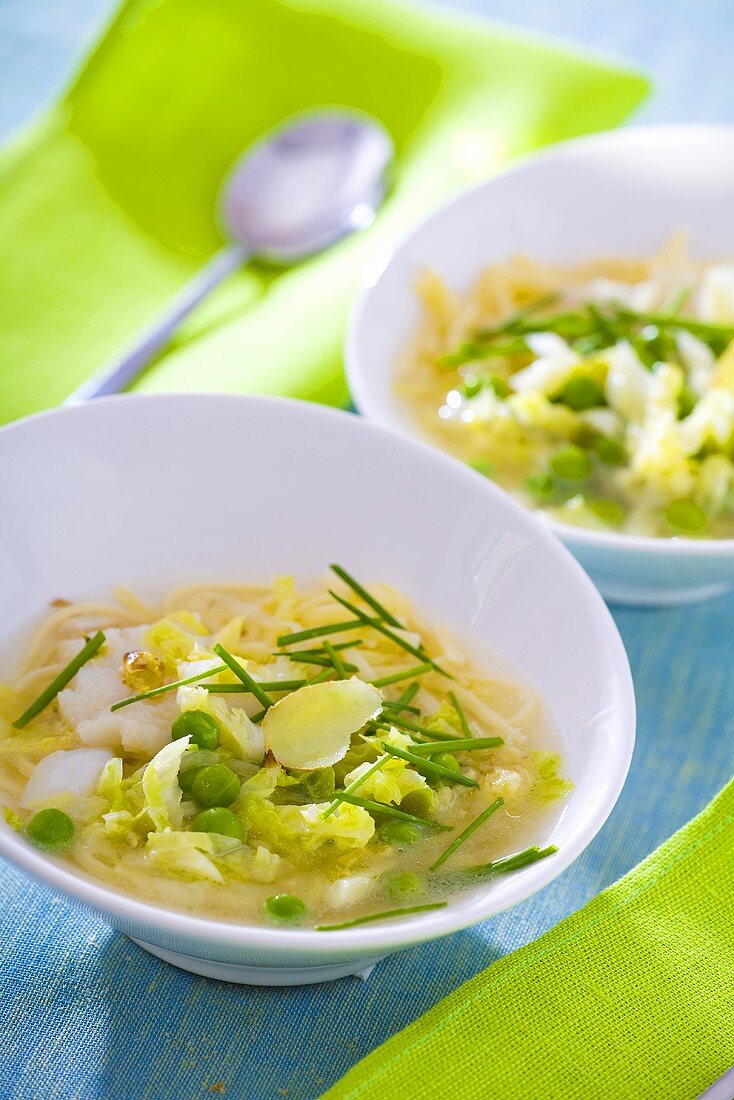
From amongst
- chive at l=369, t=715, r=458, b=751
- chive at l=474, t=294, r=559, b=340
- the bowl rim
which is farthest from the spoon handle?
chive at l=369, t=715, r=458, b=751

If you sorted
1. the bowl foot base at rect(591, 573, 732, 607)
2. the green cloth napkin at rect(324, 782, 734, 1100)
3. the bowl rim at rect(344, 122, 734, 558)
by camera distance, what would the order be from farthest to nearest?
the bowl foot base at rect(591, 573, 732, 607) → the bowl rim at rect(344, 122, 734, 558) → the green cloth napkin at rect(324, 782, 734, 1100)

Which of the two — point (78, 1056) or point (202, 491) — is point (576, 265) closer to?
point (202, 491)

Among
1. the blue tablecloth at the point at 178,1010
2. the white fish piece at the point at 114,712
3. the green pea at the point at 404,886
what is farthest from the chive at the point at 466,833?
the white fish piece at the point at 114,712

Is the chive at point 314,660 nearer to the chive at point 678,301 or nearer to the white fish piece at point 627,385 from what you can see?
the white fish piece at point 627,385

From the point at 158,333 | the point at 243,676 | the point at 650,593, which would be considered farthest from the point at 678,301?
the point at 243,676

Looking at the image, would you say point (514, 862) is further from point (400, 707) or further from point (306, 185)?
point (306, 185)

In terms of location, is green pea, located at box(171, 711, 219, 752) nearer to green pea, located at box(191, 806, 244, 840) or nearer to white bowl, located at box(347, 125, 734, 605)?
green pea, located at box(191, 806, 244, 840)
